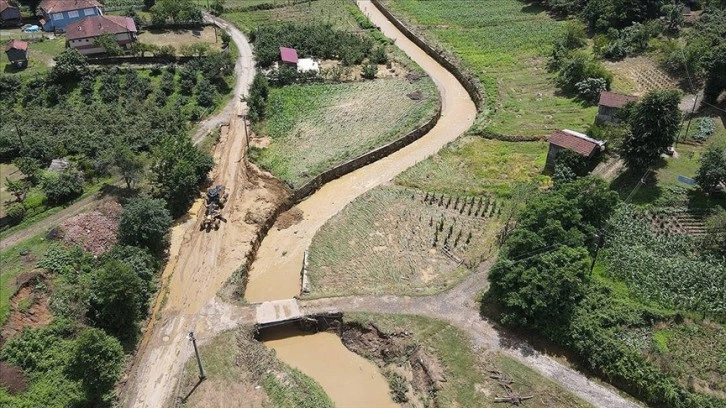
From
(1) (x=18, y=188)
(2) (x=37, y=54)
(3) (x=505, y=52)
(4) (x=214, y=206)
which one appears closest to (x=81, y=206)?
(1) (x=18, y=188)

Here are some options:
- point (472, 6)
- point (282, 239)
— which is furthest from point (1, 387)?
point (472, 6)

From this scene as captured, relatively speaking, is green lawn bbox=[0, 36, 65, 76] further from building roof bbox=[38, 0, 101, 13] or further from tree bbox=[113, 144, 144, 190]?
tree bbox=[113, 144, 144, 190]

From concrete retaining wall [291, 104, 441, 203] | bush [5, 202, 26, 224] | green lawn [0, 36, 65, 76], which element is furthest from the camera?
green lawn [0, 36, 65, 76]

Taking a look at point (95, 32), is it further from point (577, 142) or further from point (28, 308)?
point (577, 142)

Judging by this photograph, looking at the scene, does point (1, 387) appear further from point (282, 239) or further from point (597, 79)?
point (597, 79)

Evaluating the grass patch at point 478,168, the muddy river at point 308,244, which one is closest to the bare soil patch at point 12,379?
the muddy river at point 308,244

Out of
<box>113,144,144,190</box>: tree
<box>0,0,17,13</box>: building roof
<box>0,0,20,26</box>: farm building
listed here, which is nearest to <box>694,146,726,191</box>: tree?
<box>113,144,144,190</box>: tree
